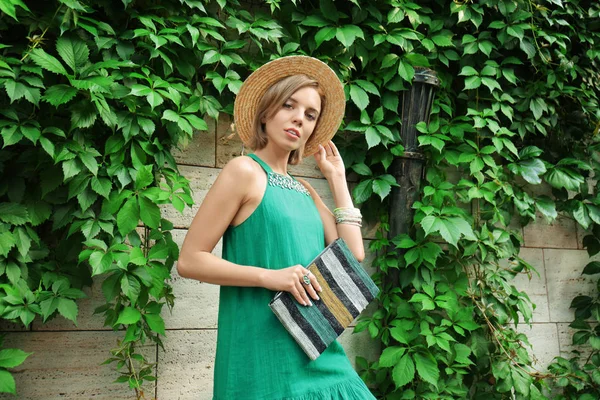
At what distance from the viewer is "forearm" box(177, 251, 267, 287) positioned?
4.93ft

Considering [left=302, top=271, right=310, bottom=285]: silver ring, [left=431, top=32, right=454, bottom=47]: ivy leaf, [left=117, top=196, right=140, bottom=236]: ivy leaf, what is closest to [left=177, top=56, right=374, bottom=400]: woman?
[left=302, top=271, right=310, bottom=285]: silver ring

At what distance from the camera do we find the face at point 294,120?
1.69m

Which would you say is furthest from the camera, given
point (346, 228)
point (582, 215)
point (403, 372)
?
point (582, 215)

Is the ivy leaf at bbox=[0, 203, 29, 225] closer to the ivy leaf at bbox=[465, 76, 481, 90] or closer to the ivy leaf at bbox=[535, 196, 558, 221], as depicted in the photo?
the ivy leaf at bbox=[465, 76, 481, 90]

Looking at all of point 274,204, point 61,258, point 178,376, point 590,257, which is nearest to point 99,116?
point 61,258

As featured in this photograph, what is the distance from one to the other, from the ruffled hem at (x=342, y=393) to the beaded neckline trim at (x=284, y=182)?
56 centimetres

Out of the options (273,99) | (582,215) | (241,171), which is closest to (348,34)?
(273,99)

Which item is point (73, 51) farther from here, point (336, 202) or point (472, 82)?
point (472, 82)

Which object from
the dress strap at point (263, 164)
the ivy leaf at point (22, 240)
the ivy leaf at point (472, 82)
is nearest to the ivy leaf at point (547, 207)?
the ivy leaf at point (472, 82)

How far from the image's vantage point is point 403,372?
2.50 meters

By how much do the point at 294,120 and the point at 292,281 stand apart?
1.58ft

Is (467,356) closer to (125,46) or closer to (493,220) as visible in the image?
(493,220)

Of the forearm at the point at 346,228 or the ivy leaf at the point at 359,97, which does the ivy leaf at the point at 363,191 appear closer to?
the ivy leaf at the point at 359,97

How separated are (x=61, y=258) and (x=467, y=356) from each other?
1818mm
